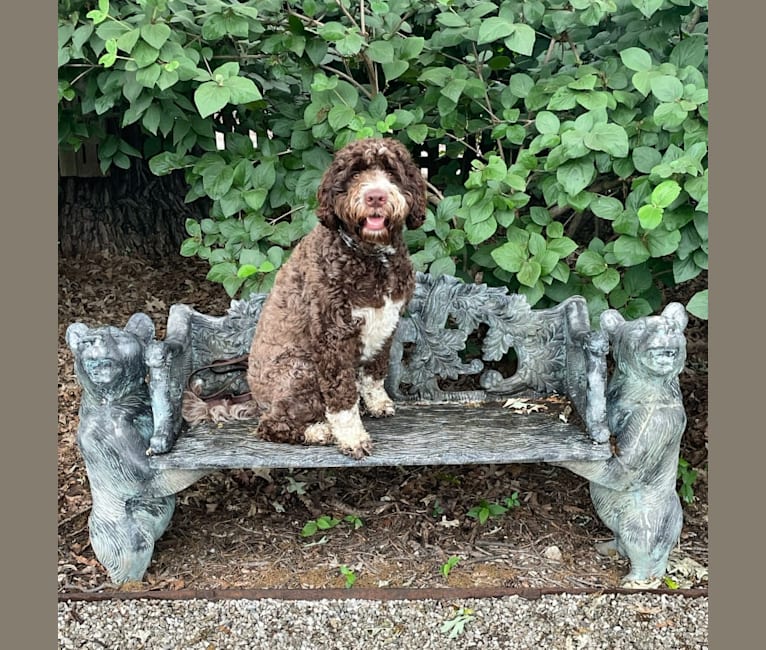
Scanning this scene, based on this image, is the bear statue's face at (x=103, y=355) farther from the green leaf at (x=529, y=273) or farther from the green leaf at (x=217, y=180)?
the green leaf at (x=529, y=273)

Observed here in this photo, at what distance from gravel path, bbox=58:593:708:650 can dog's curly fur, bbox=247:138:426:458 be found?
2.34ft

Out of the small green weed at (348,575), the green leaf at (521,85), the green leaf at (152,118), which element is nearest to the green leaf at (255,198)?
the green leaf at (152,118)

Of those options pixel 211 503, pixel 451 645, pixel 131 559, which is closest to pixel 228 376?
pixel 211 503

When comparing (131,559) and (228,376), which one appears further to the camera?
(228,376)

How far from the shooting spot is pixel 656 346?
316 centimetres

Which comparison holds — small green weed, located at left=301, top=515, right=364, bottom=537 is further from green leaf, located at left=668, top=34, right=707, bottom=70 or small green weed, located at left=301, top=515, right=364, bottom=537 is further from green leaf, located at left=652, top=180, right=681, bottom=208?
green leaf, located at left=668, top=34, right=707, bottom=70

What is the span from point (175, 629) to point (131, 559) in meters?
0.36

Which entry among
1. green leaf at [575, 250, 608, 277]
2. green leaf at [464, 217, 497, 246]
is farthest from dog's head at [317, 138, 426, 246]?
green leaf at [575, 250, 608, 277]

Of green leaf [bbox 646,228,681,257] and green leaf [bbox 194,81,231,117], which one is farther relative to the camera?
green leaf [bbox 646,228,681,257]

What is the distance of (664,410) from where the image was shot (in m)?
3.23

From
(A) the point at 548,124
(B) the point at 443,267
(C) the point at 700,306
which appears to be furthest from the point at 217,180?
(C) the point at 700,306

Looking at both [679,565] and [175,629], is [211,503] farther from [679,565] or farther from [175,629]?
[679,565]

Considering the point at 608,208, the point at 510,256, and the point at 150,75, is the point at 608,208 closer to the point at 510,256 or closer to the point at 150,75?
the point at 510,256

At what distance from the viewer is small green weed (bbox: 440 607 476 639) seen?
3148 mm
